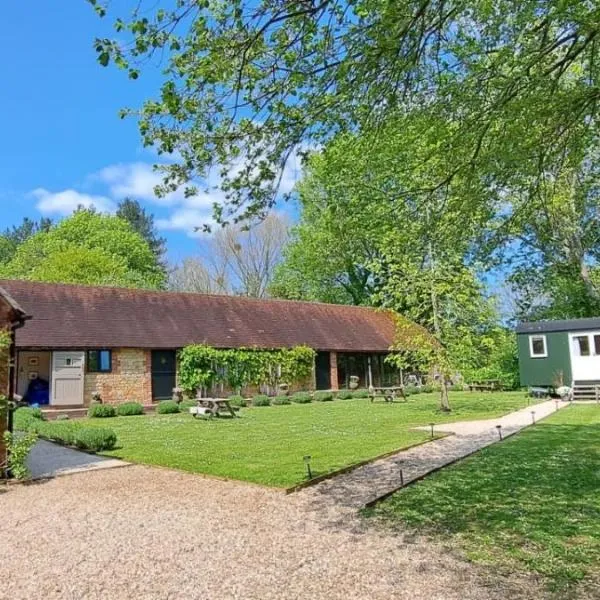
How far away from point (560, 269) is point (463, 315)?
1522 centimetres

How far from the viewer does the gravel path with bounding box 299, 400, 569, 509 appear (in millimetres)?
6984

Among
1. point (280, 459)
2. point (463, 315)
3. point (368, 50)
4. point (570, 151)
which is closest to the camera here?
point (368, 50)

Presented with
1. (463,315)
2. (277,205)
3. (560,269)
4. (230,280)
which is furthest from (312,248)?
(277,205)

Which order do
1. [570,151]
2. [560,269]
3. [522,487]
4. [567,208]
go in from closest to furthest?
1. [522,487]
2. [570,151]
3. [567,208]
4. [560,269]

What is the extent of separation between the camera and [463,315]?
58.6 feet

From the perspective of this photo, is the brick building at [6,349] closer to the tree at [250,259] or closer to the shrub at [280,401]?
the shrub at [280,401]

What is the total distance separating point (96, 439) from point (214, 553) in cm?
693

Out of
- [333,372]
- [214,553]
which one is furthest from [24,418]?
[333,372]

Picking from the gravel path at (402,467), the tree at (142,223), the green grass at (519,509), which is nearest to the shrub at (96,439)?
the gravel path at (402,467)

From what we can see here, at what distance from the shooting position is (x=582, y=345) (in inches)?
935

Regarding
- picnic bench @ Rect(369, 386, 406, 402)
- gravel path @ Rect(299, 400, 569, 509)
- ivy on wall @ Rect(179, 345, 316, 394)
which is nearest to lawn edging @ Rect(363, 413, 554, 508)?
gravel path @ Rect(299, 400, 569, 509)

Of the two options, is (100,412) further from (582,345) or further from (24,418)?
(582,345)

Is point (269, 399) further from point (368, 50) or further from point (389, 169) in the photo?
point (368, 50)

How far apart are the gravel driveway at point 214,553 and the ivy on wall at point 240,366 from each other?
1619cm
